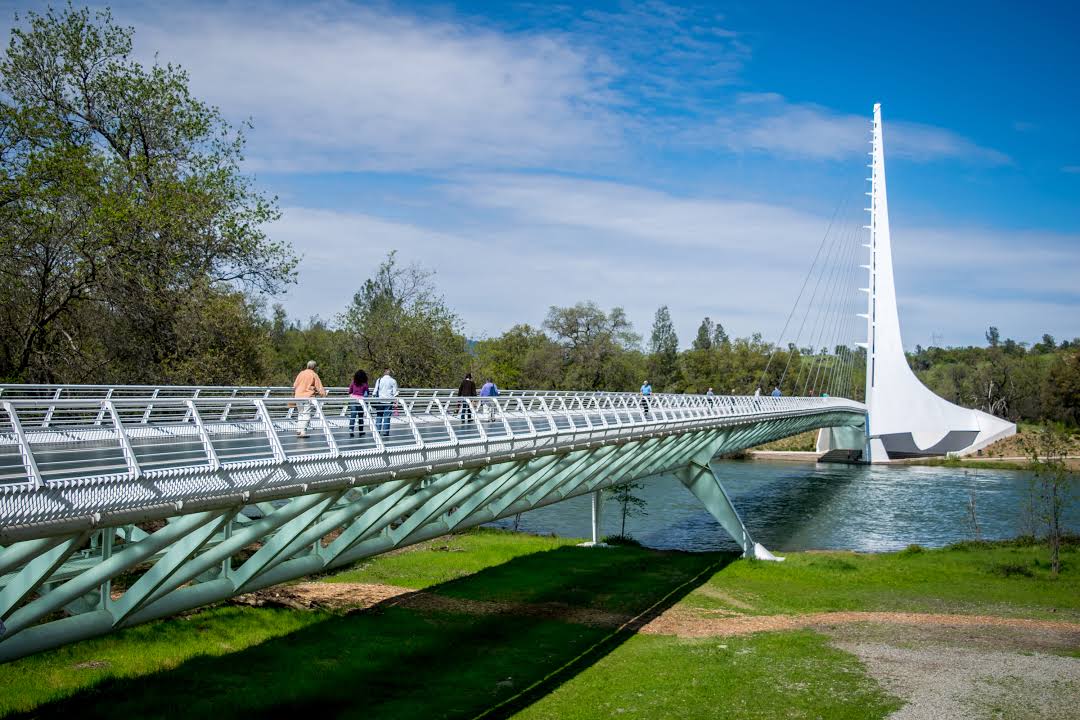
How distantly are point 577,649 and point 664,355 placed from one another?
279 feet

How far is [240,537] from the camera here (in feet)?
31.0

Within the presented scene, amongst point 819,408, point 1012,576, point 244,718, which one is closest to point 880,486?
point 819,408

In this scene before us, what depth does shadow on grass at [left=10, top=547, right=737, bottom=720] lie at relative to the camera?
1265cm

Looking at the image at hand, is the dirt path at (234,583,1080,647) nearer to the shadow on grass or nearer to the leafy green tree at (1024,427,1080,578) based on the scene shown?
the shadow on grass

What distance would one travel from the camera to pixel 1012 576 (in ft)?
85.0

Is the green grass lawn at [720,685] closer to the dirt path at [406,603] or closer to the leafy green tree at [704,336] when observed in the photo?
the dirt path at [406,603]

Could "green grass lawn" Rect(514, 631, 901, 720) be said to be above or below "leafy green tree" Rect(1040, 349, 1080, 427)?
below

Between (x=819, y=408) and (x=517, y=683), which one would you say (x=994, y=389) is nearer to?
(x=819, y=408)

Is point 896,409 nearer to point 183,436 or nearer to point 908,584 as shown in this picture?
point 908,584

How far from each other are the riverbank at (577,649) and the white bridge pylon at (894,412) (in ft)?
152

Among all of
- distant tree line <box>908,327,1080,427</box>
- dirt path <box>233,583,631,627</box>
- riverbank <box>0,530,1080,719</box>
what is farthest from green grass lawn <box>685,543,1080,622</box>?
distant tree line <box>908,327,1080,427</box>

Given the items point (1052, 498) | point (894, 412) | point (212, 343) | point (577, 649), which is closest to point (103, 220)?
point (212, 343)

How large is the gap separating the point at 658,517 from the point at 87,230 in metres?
25.6

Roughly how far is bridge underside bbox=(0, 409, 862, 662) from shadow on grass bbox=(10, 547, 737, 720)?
5.26 feet
